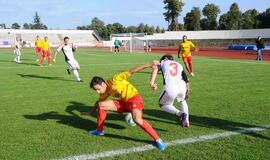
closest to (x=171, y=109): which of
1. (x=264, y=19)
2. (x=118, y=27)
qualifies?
(x=264, y=19)

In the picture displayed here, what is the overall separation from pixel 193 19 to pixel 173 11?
7.33 m

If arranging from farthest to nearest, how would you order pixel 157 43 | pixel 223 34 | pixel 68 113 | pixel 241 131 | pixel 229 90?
pixel 157 43 < pixel 223 34 < pixel 229 90 < pixel 68 113 < pixel 241 131

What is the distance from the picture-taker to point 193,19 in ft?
304

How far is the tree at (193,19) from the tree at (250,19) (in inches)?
425

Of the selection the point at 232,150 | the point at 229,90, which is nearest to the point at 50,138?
the point at 232,150

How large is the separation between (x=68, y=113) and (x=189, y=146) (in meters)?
3.47

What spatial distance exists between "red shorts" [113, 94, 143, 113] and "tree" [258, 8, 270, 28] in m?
A: 75.5

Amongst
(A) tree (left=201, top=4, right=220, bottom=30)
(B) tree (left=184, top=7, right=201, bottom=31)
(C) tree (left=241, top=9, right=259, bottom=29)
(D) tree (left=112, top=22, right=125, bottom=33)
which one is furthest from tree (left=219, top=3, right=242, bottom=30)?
(D) tree (left=112, top=22, right=125, bottom=33)

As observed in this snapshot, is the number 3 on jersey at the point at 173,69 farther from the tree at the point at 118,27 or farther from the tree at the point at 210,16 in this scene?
the tree at the point at 118,27

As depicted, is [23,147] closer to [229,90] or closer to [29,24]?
[229,90]

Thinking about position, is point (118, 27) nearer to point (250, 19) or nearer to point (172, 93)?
point (250, 19)

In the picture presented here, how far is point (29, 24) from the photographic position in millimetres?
144250

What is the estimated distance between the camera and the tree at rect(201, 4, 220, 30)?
298ft

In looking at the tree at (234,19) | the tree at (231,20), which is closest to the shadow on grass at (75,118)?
the tree at (231,20)
